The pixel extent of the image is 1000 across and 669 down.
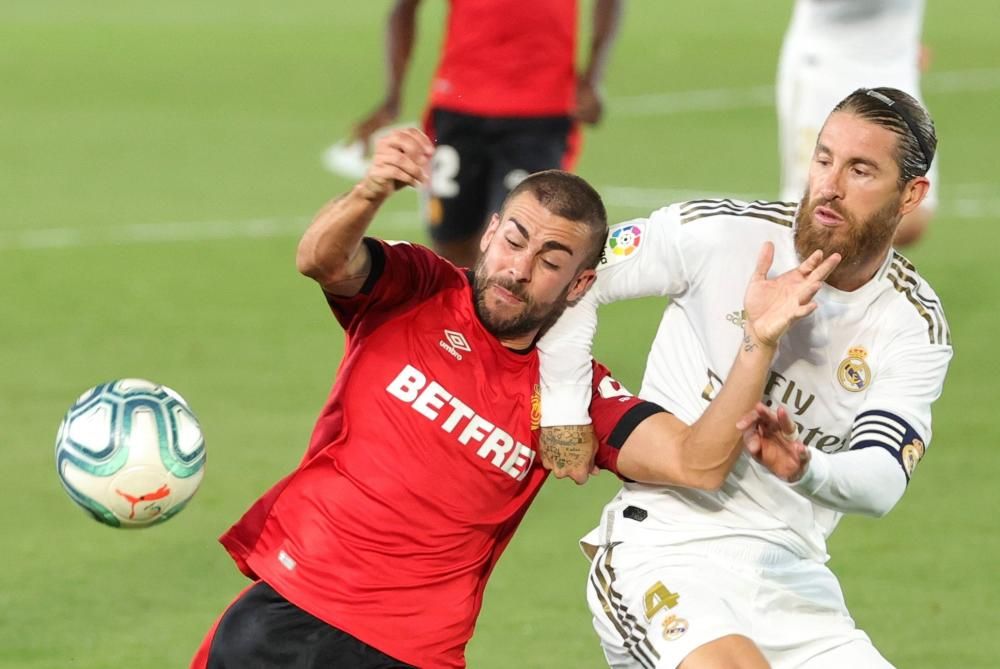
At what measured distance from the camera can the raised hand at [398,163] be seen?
16.5 ft

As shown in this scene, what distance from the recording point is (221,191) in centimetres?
1591

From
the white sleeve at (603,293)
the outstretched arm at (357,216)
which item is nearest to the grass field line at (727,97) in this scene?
the white sleeve at (603,293)

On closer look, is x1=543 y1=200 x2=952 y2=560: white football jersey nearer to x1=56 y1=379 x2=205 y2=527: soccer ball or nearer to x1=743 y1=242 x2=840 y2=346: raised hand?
x1=743 y1=242 x2=840 y2=346: raised hand

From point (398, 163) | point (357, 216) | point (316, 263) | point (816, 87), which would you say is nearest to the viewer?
point (398, 163)

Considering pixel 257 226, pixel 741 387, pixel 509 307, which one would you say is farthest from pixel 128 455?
pixel 257 226

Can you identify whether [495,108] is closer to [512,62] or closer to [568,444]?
[512,62]

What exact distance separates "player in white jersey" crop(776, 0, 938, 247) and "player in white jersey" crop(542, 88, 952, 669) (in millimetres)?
4931

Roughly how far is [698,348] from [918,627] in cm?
226

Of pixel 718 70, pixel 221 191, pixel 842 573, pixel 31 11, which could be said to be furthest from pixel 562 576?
pixel 31 11

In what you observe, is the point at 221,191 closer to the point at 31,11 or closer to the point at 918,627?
the point at 918,627

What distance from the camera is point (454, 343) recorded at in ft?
18.3

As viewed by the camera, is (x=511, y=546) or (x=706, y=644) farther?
(x=511, y=546)

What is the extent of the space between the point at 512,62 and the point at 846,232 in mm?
5449

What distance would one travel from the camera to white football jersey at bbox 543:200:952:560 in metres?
5.62
